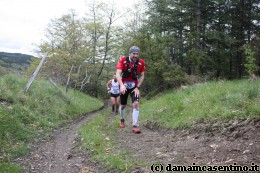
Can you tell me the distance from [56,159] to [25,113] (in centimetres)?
404

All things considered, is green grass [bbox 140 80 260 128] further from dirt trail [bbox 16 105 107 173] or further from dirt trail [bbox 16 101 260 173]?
dirt trail [bbox 16 105 107 173]

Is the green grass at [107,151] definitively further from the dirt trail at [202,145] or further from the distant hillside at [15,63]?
the distant hillside at [15,63]

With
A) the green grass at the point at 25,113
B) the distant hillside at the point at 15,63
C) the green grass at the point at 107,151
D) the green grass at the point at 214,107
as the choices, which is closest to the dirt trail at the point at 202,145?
the green grass at the point at 107,151

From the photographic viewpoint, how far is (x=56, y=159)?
644 cm

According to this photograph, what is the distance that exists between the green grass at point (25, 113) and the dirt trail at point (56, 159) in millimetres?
358

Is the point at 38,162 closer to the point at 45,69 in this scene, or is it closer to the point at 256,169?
the point at 256,169

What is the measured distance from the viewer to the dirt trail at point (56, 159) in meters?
5.69

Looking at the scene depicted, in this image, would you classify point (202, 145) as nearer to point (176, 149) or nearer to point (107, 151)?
point (176, 149)

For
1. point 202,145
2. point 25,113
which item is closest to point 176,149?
point 202,145

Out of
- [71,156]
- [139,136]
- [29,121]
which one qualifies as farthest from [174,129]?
[29,121]

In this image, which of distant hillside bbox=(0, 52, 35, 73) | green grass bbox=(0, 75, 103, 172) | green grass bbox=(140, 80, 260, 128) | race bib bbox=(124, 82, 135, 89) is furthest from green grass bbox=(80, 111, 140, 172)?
distant hillside bbox=(0, 52, 35, 73)

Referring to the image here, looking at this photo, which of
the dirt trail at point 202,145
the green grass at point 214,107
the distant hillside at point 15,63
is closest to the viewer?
the dirt trail at point 202,145

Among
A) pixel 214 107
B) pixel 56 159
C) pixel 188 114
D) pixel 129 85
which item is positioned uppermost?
pixel 129 85

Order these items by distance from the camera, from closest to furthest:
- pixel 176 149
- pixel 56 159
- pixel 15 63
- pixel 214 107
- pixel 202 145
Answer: pixel 202 145 < pixel 176 149 < pixel 56 159 < pixel 214 107 < pixel 15 63
